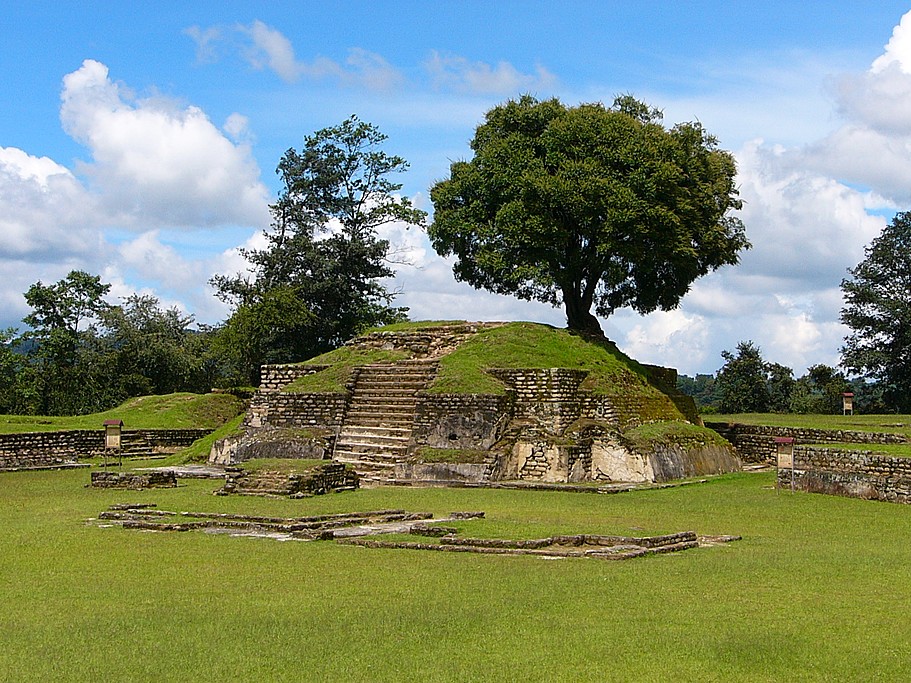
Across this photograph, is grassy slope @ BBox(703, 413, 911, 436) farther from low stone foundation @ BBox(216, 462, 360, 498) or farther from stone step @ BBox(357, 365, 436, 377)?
low stone foundation @ BBox(216, 462, 360, 498)

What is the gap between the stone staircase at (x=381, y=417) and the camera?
22.2 m

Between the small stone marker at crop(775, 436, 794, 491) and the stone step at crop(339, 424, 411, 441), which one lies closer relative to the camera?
the small stone marker at crop(775, 436, 794, 491)

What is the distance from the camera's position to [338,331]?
1672 inches

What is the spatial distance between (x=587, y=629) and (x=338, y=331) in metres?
35.3

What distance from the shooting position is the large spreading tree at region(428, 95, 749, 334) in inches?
1078

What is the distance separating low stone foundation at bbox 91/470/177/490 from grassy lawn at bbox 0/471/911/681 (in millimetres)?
4926

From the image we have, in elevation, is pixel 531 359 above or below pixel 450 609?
above

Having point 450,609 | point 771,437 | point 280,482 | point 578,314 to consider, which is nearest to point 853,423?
point 771,437

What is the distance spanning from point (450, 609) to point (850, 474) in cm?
1140

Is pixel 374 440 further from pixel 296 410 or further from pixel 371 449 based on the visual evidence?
pixel 296 410

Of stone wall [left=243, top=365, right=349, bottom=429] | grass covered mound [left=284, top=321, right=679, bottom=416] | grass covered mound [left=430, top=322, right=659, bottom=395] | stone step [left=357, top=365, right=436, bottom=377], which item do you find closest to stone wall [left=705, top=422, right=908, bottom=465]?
grass covered mound [left=284, top=321, right=679, bottom=416]

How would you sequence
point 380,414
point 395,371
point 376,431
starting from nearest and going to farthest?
point 376,431, point 380,414, point 395,371

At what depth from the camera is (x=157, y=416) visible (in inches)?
1225

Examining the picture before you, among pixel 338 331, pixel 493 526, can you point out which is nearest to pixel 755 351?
pixel 338 331
